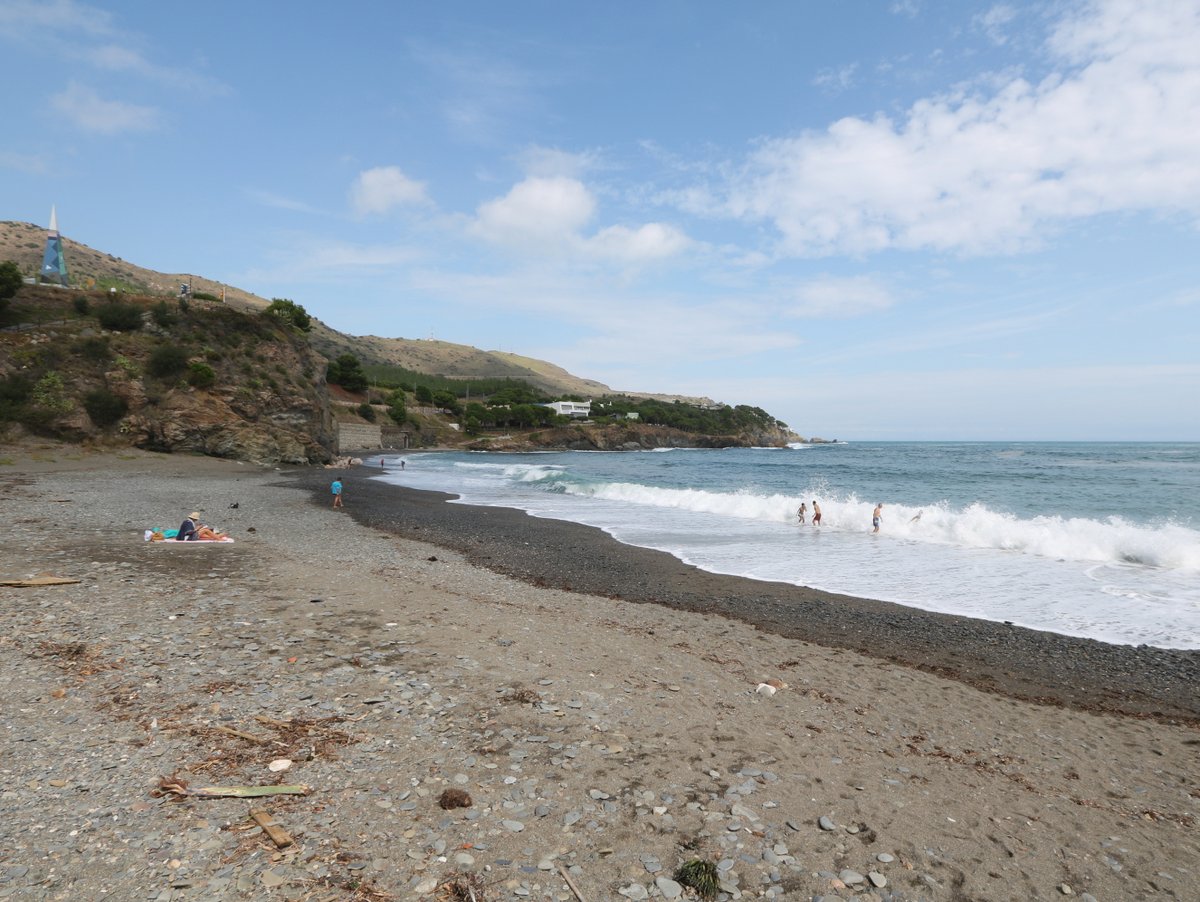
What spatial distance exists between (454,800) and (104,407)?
4183cm

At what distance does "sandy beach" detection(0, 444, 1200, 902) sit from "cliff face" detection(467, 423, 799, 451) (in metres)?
98.6

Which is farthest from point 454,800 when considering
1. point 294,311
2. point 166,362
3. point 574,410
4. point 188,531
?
point 574,410

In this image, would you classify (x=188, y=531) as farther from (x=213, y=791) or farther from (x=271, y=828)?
(x=271, y=828)

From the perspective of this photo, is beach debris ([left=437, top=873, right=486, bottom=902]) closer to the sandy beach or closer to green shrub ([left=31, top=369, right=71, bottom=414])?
the sandy beach

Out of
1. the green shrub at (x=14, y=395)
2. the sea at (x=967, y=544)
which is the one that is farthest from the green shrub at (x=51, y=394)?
the sea at (x=967, y=544)

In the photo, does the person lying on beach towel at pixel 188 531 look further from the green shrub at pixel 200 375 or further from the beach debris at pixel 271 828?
the green shrub at pixel 200 375

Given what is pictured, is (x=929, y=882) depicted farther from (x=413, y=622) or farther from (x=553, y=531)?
A: (x=553, y=531)

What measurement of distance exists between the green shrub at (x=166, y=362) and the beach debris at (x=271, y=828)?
144 feet

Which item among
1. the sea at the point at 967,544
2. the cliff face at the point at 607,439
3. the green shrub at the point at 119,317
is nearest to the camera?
the sea at the point at 967,544

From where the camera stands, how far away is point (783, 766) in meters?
5.27

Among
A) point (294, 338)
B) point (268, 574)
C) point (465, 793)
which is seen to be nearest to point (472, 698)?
point (465, 793)

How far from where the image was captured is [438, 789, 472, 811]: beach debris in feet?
14.0

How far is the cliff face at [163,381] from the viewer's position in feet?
110

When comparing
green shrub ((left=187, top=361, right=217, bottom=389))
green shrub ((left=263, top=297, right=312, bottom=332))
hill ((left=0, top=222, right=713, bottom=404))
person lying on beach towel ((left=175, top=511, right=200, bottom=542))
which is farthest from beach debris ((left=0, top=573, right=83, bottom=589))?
green shrub ((left=263, top=297, right=312, bottom=332))
